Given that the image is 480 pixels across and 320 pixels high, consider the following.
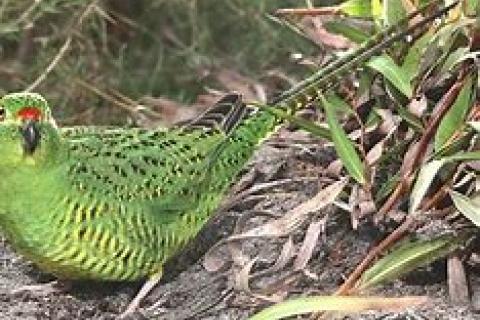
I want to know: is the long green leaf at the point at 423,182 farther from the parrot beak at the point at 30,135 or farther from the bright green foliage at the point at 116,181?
the parrot beak at the point at 30,135

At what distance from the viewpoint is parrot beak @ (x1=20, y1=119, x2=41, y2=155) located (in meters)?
2.46

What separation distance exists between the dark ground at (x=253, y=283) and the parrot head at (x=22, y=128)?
0.39 m

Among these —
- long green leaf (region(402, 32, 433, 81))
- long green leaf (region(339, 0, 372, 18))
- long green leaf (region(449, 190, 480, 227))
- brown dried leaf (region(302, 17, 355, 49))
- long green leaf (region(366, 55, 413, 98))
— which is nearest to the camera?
long green leaf (region(449, 190, 480, 227))

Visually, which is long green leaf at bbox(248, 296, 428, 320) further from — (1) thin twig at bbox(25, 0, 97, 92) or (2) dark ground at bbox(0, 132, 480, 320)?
(1) thin twig at bbox(25, 0, 97, 92)

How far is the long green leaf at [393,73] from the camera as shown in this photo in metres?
2.58

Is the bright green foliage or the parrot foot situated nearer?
the bright green foliage

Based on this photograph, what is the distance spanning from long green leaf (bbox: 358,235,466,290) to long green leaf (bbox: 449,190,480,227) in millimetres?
69

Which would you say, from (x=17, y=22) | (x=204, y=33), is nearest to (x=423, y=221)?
(x=17, y=22)

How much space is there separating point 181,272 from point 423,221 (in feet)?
1.96

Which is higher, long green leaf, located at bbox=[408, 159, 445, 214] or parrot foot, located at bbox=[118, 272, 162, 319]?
long green leaf, located at bbox=[408, 159, 445, 214]

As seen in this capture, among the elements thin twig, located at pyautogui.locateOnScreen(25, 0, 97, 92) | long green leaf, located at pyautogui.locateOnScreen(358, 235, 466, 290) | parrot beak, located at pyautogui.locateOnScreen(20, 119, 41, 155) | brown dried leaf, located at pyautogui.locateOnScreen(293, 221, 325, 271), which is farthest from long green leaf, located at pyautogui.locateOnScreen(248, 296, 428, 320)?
thin twig, located at pyautogui.locateOnScreen(25, 0, 97, 92)

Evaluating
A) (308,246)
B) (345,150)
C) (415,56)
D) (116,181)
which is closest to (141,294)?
(116,181)

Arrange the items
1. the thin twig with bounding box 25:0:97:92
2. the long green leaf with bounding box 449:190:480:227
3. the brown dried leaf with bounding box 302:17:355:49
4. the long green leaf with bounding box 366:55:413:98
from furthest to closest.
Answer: the thin twig with bounding box 25:0:97:92, the brown dried leaf with bounding box 302:17:355:49, the long green leaf with bounding box 366:55:413:98, the long green leaf with bounding box 449:190:480:227

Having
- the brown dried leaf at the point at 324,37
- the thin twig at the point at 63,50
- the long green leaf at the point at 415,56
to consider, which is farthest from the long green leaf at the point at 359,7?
the thin twig at the point at 63,50
